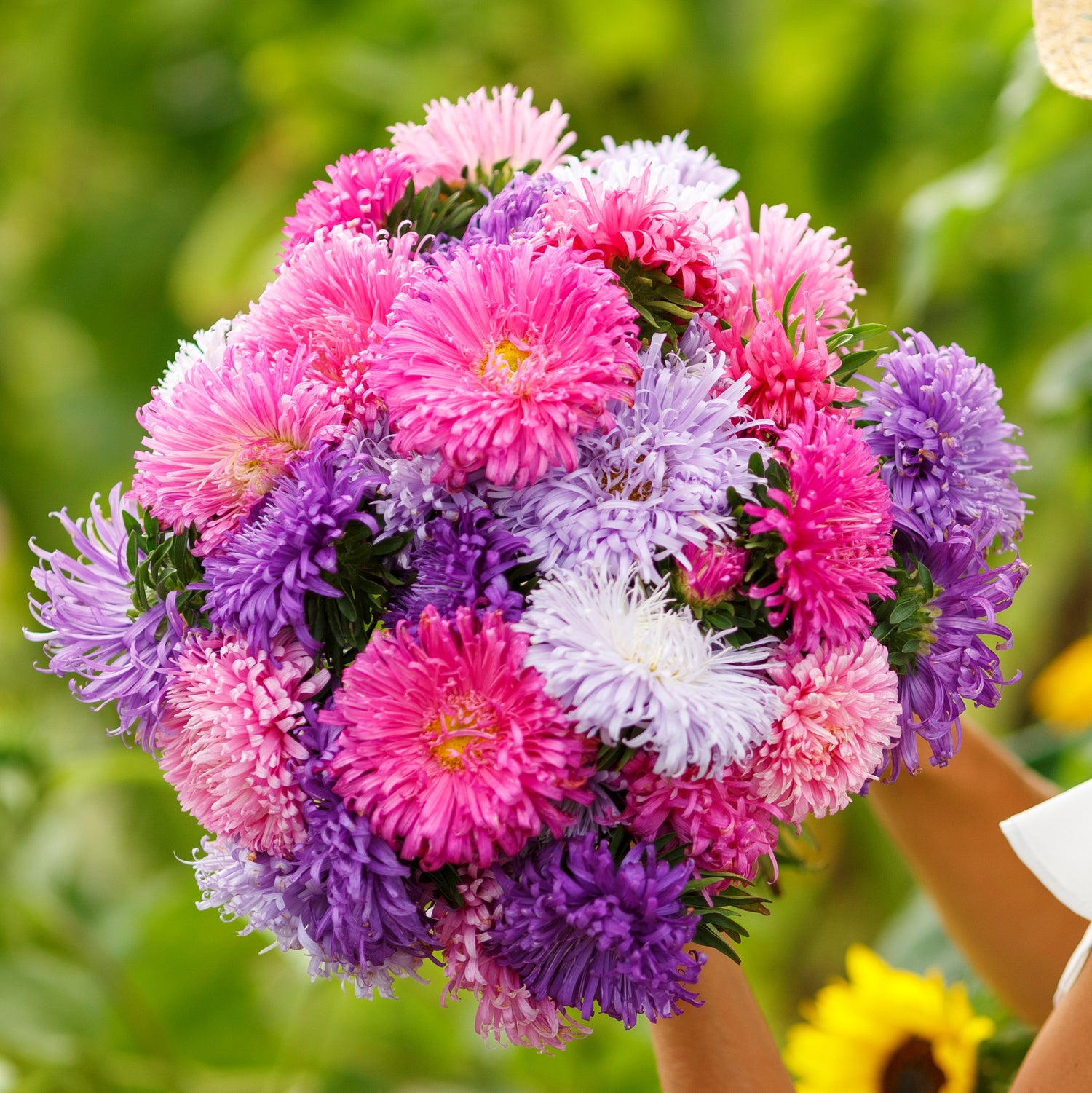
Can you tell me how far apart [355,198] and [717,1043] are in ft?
1.08

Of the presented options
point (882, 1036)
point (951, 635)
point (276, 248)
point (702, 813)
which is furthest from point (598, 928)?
point (276, 248)

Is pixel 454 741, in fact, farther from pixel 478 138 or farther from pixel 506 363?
pixel 478 138

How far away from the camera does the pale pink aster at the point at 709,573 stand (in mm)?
309

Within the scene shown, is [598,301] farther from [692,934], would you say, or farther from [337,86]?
[337,86]

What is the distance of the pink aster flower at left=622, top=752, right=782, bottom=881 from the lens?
12.1 inches

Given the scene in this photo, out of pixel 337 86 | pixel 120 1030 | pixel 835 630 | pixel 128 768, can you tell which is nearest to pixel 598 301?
pixel 835 630

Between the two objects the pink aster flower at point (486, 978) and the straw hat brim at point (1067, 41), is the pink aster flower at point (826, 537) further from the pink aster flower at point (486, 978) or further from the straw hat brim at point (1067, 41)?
the straw hat brim at point (1067, 41)

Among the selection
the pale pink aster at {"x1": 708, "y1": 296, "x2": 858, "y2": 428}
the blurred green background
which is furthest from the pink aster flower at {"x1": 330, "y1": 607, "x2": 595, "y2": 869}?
the blurred green background

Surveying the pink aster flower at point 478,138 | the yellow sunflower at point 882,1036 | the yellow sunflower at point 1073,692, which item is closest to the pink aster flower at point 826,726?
the pink aster flower at point 478,138

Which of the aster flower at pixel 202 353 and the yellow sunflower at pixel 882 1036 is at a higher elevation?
the aster flower at pixel 202 353

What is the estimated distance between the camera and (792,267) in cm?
37

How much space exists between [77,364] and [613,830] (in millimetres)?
1821

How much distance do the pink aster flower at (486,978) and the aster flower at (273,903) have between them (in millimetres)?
18

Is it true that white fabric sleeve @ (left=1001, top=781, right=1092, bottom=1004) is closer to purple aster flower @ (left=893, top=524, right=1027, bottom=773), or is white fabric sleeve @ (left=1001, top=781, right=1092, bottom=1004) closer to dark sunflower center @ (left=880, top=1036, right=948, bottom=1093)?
purple aster flower @ (left=893, top=524, right=1027, bottom=773)
